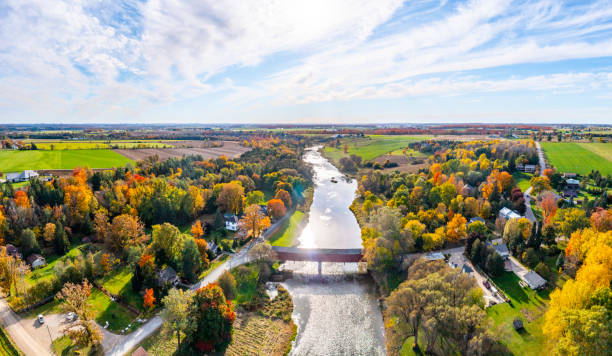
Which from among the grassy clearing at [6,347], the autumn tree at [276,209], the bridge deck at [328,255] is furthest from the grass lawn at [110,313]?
the autumn tree at [276,209]

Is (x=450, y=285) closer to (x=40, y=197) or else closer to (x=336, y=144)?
(x=40, y=197)

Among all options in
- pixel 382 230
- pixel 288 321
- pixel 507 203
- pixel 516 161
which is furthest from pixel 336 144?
pixel 288 321

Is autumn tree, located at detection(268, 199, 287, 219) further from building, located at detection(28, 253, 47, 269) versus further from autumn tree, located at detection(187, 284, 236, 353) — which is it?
building, located at detection(28, 253, 47, 269)

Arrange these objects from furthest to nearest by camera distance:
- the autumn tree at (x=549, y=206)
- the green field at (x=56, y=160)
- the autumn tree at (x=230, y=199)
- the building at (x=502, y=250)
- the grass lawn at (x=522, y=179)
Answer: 1. the green field at (x=56, y=160)
2. the grass lawn at (x=522, y=179)
3. the autumn tree at (x=230, y=199)
4. the autumn tree at (x=549, y=206)
5. the building at (x=502, y=250)

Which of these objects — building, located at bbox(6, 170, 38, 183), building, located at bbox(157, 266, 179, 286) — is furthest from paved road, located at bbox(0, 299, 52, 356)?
building, located at bbox(6, 170, 38, 183)

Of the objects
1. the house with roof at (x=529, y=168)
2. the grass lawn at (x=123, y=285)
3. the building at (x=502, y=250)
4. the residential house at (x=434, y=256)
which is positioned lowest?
the grass lawn at (x=123, y=285)

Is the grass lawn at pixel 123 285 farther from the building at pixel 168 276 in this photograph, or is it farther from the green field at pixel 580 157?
the green field at pixel 580 157

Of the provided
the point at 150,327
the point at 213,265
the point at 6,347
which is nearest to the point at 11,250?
the point at 6,347
